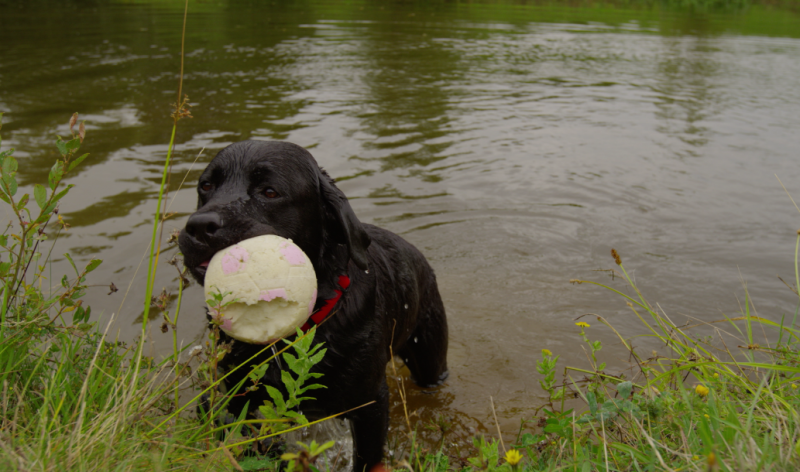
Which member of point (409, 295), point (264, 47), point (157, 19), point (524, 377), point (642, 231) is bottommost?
point (524, 377)

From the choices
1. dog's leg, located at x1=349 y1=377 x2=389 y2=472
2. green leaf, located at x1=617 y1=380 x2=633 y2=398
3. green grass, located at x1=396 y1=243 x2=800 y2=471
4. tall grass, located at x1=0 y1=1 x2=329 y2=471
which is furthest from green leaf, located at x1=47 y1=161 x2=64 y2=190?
green leaf, located at x1=617 y1=380 x2=633 y2=398

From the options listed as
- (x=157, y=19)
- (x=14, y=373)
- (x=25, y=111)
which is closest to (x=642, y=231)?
(x=14, y=373)

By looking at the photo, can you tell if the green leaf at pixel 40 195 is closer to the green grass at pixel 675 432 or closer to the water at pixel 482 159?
the water at pixel 482 159

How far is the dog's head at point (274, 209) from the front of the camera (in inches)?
89.3

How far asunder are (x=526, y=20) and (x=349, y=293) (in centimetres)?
2298

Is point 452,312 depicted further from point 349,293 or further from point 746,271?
point 746,271

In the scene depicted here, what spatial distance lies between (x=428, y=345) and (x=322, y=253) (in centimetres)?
130

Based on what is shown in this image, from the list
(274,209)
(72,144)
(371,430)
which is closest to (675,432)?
(371,430)

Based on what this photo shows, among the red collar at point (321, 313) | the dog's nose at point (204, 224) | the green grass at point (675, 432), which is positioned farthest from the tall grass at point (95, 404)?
the green grass at point (675, 432)

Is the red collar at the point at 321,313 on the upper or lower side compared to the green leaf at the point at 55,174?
lower

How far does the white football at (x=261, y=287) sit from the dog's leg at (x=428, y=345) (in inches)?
60.9

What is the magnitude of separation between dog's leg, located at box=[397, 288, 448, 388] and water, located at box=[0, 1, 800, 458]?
188 millimetres

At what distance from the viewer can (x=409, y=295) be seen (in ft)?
10.7

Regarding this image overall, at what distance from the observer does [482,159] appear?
26.3 ft
